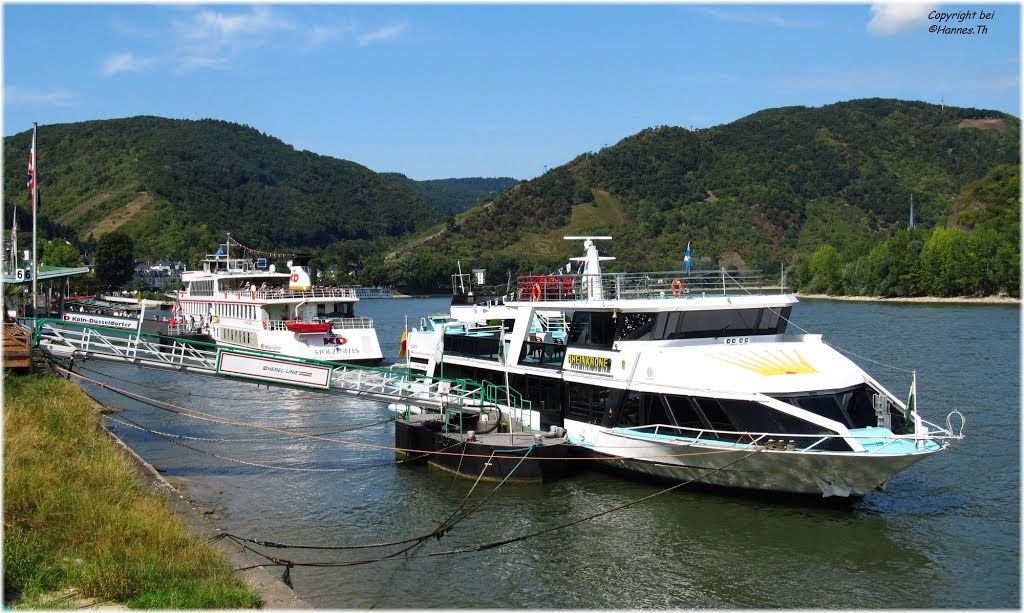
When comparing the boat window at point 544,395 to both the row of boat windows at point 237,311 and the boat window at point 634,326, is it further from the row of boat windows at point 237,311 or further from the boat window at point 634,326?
the row of boat windows at point 237,311

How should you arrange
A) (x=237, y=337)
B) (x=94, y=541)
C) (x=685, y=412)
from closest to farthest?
(x=94, y=541) → (x=685, y=412) → (x=237, y=337)

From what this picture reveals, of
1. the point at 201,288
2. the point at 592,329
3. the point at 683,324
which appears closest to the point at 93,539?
the point at 592,329

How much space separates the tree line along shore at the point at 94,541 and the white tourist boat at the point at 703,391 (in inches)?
372

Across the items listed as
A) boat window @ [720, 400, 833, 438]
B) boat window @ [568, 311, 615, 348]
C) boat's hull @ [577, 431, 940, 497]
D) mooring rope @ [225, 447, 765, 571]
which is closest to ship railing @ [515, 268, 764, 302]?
boat window @ [568, 311, 615, 348]

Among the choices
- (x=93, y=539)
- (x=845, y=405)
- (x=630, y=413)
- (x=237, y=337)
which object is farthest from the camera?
(x=237, y=337)

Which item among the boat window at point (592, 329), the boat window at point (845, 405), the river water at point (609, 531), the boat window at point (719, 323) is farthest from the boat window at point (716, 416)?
the boat window at point (592, 329)

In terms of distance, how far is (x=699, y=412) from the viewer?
19.3m

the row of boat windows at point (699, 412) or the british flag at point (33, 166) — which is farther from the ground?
the british flag at point (33, 166)

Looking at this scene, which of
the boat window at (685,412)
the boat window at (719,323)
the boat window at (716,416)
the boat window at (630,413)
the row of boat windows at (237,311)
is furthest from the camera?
the row of boat windows at (237,311)

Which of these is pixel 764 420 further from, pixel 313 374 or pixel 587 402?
pixel 313 374

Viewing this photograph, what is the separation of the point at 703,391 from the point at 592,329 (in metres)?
4.13

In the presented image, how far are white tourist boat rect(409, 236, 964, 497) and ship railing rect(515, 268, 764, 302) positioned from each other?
57 millimetres

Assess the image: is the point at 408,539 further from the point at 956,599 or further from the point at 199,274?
the point at 199,274

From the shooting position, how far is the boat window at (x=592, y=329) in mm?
22000
